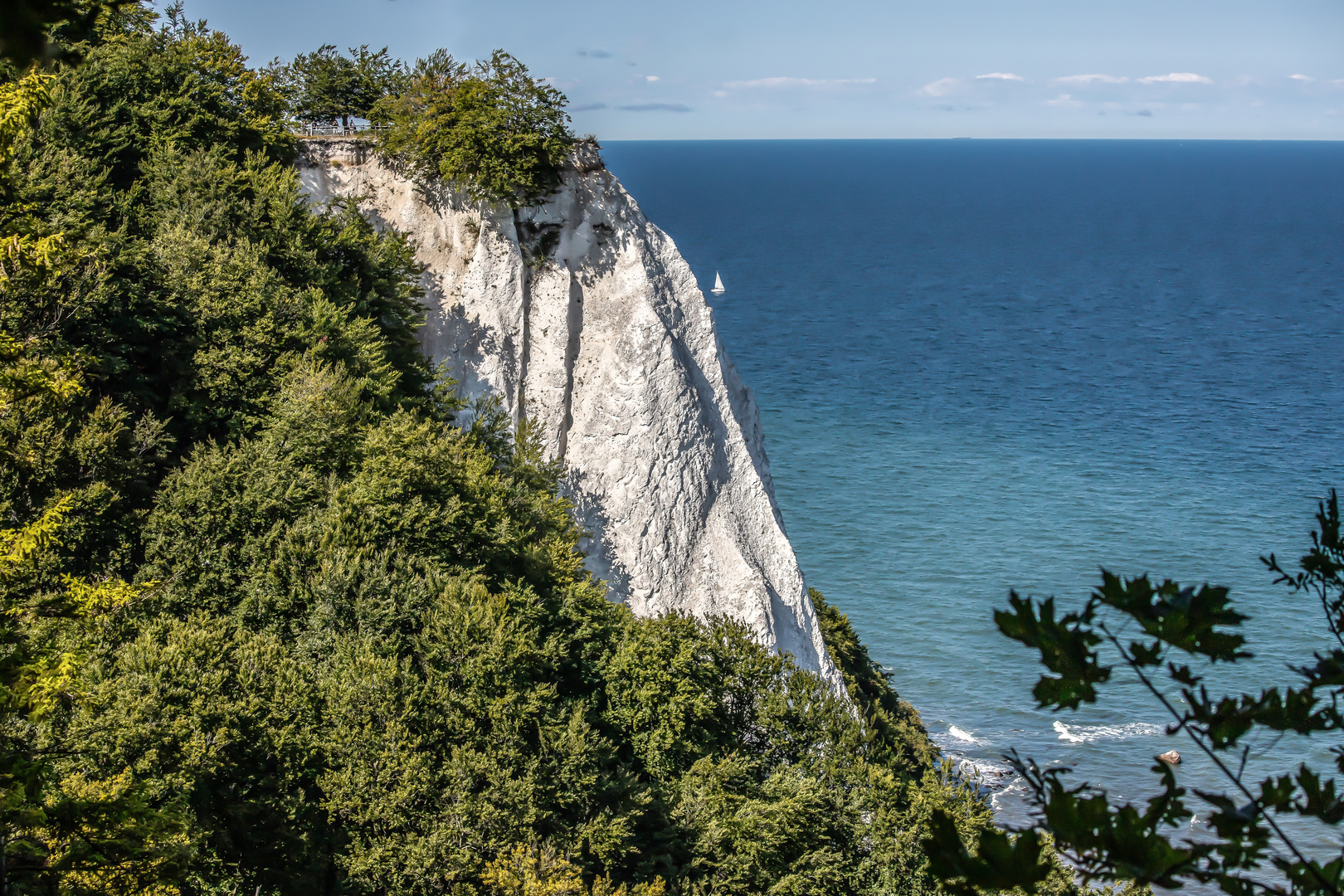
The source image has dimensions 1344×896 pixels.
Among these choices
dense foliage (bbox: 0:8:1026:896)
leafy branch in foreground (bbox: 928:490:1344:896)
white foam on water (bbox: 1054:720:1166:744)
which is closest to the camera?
leafy branch in foreground (bbox: 928:490:1344:896)

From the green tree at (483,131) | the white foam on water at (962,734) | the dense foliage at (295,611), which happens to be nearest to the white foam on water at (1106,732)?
the white foam on water at (962,734)

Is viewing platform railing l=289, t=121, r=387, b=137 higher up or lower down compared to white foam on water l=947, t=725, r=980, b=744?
higher up

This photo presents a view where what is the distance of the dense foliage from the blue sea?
1060 centimetres

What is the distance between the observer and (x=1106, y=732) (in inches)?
1762

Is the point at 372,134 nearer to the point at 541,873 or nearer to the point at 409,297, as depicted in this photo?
the point at 409,297

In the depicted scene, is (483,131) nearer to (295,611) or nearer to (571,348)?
(571,348)

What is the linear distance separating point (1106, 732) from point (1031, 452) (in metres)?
31.4

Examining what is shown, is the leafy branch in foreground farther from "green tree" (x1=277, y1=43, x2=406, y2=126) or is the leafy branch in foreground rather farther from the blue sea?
"green tree" (x1=277, y1=43, x2=406, y2=126)

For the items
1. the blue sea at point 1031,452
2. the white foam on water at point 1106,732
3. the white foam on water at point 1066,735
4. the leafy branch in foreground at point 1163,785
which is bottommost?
the white foam on water at point 1066,735

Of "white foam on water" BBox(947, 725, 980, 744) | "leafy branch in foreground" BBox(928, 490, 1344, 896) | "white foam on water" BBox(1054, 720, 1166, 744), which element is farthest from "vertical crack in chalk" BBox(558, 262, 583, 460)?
"leafy branch in foreground" BBox(928, 490, 1344, 896)

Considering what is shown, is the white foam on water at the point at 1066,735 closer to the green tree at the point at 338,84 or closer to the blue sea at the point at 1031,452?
the blue sea at the point at 1031,452

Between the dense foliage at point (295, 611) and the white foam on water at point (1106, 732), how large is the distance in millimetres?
16952

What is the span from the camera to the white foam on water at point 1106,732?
44.3 m

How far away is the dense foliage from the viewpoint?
50.4 feet
